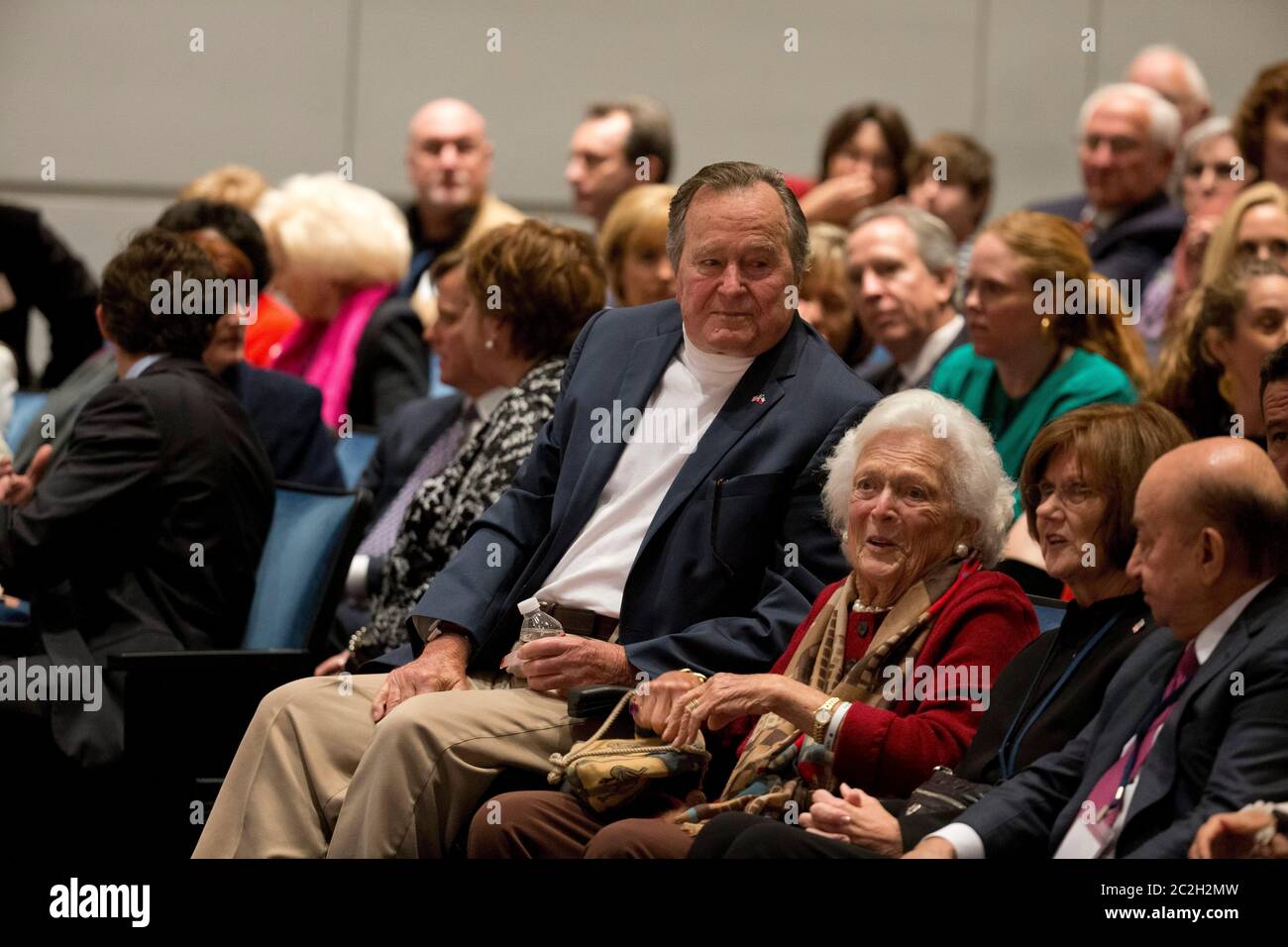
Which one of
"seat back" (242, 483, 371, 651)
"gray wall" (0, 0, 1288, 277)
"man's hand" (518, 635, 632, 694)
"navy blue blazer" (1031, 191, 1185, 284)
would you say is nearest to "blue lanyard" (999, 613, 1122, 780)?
"man's hand" (518, 635, 632, 694)

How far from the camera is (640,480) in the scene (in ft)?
10.2

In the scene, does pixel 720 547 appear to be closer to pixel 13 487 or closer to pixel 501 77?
pixel 13 487

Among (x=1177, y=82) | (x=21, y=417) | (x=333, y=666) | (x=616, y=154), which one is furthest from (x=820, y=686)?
(x=1177, y=82)

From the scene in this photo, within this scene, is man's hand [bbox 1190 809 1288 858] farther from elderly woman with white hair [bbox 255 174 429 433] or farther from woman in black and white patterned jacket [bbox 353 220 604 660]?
elderly woman with white hair [bbox 255 174 429 433]

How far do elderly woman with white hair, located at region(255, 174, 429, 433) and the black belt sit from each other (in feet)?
7.34

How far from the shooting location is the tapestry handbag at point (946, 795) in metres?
2.43

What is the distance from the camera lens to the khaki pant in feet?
9.25

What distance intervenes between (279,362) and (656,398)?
8.22ft

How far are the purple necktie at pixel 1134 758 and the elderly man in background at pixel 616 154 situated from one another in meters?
3.74

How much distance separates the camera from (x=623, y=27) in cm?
737

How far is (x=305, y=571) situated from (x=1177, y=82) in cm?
384

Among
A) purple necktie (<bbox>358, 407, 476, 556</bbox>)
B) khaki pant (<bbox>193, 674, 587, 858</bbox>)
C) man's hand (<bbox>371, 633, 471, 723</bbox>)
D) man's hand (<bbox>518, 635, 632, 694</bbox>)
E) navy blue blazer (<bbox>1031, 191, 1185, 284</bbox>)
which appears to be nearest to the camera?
khaki pant (<bbox>193, 674, 587, 858</bbox>)

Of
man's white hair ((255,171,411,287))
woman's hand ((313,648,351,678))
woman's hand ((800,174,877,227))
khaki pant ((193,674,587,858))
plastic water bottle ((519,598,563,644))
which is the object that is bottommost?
woman's hand ((313,648,351,678))
